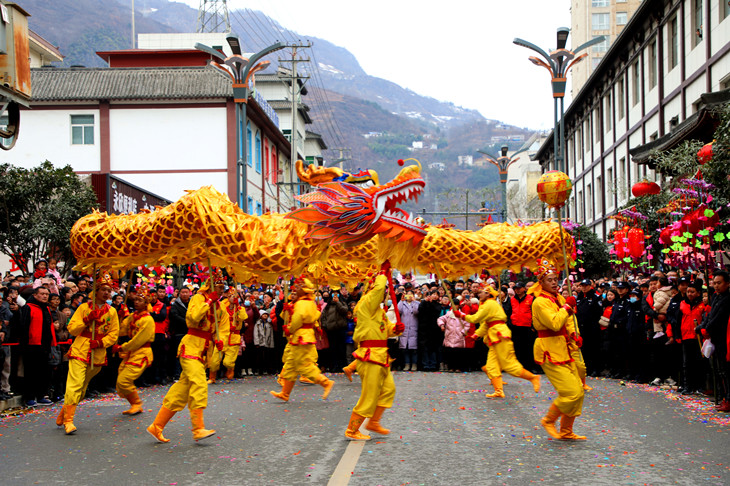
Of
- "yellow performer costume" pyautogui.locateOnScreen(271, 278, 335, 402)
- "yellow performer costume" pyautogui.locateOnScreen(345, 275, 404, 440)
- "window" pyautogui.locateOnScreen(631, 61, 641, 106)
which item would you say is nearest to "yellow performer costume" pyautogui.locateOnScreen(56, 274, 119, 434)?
"yellow performer costume" pyautogui.locateOnScreen(271, 278, 335, 402)

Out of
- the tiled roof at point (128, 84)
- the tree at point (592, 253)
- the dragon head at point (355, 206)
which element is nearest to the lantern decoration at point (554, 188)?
the dragon head at point (355, 206)

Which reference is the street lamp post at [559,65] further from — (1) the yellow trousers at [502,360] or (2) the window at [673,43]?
(2) the window at [673,43]

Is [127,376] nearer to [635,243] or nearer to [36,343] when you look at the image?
[36,343]

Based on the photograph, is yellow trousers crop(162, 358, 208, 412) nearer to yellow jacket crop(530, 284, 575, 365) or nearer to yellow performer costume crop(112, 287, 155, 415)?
yellow performer costume crop(112, 287, 155, 415)

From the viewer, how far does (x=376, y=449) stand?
746cm

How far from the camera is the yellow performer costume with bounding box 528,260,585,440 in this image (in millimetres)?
7793

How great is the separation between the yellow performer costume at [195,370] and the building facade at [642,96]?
33.4 ft

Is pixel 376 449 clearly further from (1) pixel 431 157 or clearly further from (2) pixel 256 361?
(1) pixel 431 157

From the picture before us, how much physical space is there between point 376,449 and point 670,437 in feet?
10.1

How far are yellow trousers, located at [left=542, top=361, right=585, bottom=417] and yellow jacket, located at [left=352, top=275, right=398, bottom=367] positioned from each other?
1.70m

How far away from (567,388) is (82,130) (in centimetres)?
2637

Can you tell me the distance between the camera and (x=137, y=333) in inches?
385

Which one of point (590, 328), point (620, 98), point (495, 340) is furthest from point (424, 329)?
point (620, 98)

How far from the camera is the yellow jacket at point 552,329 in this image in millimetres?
8180
